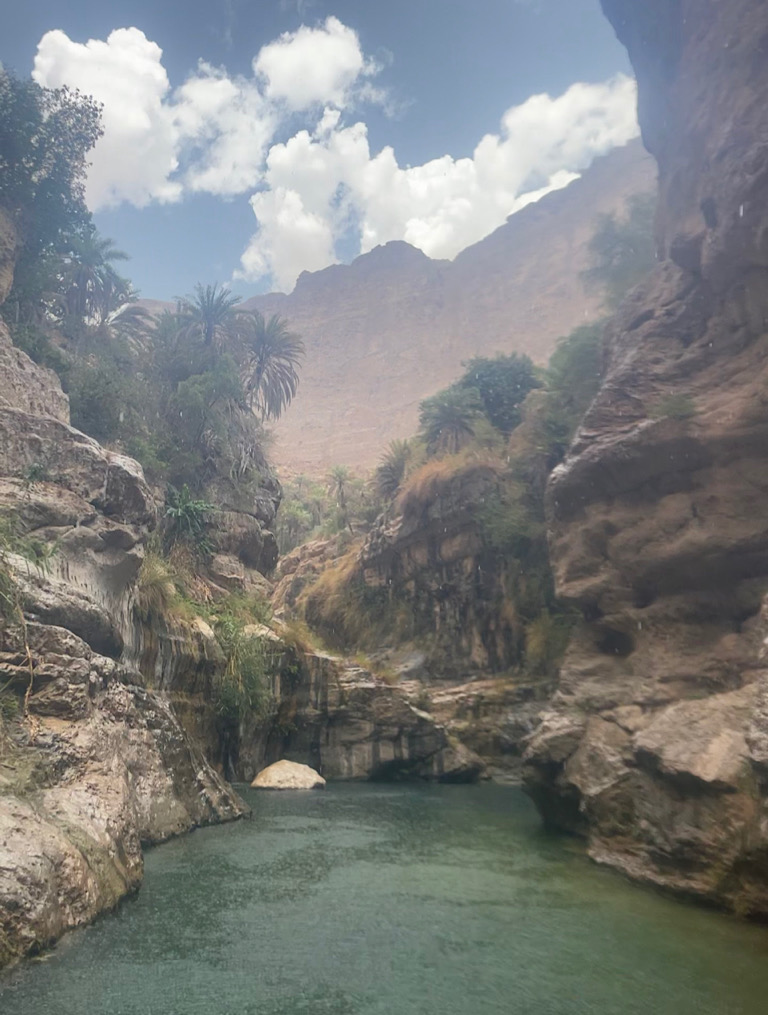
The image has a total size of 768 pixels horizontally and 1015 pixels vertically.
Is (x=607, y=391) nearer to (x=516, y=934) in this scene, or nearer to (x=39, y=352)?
(x=516, y=934)

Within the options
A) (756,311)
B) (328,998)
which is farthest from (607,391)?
(328,998)

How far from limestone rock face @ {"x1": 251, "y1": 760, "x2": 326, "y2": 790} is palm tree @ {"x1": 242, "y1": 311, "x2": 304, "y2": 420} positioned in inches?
834

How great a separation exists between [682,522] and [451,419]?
21.3 metres

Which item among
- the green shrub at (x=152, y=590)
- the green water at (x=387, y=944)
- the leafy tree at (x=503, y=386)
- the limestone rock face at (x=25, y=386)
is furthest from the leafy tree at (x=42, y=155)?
the green water at (x=387, y=944)

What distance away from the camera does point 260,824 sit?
11086mm

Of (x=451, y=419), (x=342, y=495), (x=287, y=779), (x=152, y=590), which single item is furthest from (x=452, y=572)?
(x=152, y=590)

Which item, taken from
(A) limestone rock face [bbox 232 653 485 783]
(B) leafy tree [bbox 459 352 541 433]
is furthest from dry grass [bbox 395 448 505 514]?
(A) limestone rock face [bbox 232 653 485 783]

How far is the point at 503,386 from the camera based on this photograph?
3400 centimetres

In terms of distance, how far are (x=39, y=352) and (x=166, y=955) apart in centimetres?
1948

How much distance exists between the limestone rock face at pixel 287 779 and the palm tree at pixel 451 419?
724 inches

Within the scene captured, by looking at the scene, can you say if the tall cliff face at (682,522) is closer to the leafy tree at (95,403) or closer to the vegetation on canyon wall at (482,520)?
the vegetation on canyon wall at (482,520)

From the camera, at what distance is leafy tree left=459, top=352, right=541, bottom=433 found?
110 ft

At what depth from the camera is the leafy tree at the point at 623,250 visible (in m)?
24.5

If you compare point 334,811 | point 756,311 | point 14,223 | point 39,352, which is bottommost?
point 334,811
